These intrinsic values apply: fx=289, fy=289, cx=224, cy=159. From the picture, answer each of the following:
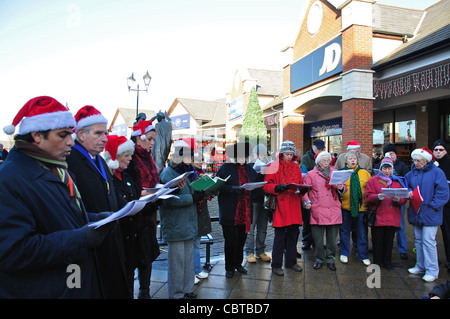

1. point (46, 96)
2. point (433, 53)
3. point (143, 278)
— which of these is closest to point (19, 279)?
point (46, 96)

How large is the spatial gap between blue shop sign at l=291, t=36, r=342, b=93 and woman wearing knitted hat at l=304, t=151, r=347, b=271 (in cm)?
685

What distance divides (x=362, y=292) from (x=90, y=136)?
154 inches

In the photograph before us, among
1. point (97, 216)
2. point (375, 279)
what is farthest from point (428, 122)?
point (97, 216)

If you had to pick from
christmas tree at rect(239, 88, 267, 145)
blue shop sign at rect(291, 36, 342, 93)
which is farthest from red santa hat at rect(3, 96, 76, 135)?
christmas tree at rect(239, 88, 267, 145)

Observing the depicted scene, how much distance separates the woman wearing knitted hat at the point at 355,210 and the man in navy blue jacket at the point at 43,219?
4389 mm

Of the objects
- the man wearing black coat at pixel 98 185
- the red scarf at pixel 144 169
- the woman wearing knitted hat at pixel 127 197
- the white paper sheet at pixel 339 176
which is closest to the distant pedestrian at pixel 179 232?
the red scarf at pixel 144 169

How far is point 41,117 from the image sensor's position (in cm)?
167

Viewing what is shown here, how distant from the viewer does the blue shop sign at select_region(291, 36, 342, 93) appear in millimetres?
10430

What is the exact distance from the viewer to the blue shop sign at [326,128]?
15.1m

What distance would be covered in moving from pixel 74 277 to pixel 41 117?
0.93 metres

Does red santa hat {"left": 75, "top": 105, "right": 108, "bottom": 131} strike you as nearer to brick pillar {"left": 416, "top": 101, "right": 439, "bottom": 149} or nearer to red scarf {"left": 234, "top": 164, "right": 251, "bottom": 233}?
red scarf {"left": 234, "top": 164, "right": 251, "bottom": 233}

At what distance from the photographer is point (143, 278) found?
134 inches

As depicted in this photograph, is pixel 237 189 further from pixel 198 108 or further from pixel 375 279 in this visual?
pixel 198 108
